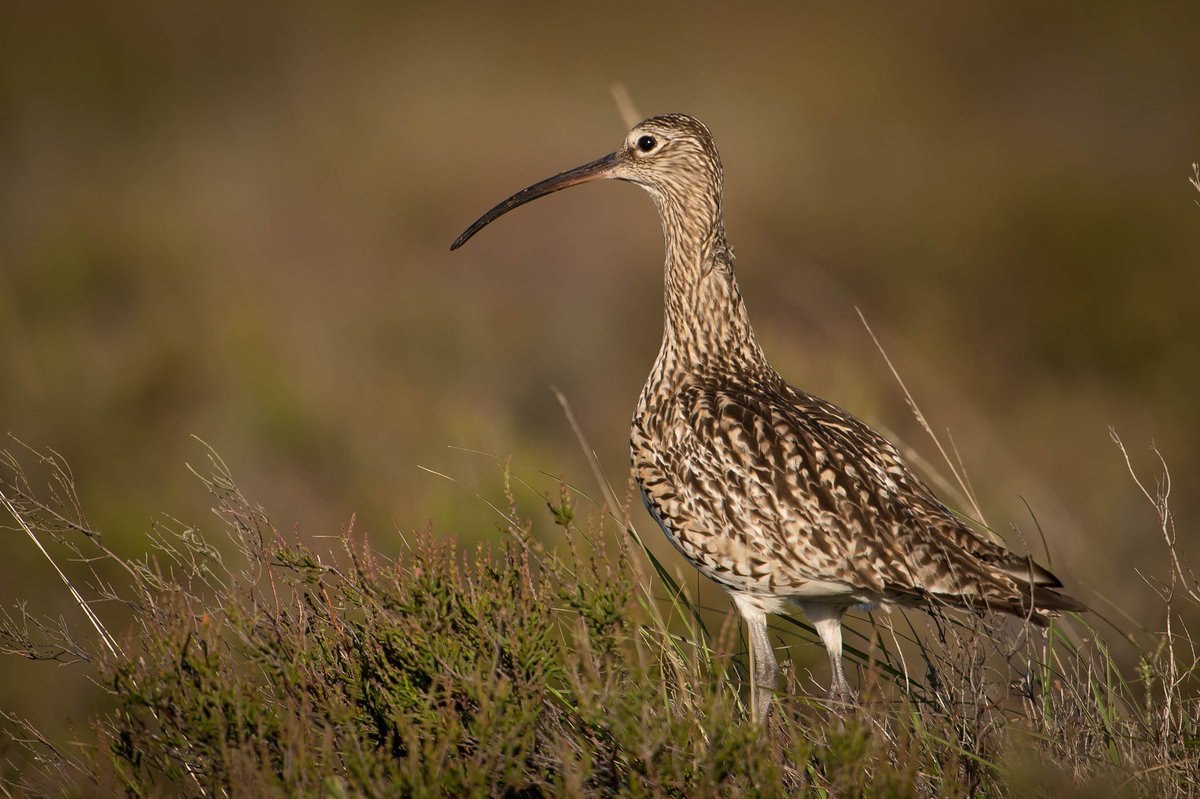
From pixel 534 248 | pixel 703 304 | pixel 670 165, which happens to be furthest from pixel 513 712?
pixel 534 248

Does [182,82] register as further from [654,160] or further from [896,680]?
[896,680]

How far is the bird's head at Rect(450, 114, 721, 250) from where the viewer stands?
5.71m

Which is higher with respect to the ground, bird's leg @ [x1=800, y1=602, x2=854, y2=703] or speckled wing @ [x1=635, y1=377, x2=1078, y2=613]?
speckled wing @ [x1=635, y1=377, x2=1078, y2=613]

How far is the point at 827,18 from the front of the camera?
73.7 feet

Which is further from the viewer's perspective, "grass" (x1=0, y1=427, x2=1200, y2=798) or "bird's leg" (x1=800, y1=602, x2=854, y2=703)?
"bird's leg" (x1=800, y1=602, x2=854, y2=703)

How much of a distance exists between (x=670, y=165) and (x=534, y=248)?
35.0 ft

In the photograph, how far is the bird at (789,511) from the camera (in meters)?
4.27

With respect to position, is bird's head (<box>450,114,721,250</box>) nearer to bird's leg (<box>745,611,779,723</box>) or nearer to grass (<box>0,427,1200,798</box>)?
→ bird's leg (<box>745,611,779,723</box>)

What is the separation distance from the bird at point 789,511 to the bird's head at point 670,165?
662 millimetres

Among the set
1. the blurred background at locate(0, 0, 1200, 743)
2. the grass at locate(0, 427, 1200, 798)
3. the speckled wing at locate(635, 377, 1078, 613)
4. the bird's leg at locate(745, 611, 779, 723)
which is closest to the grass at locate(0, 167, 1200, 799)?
the grass at locate(0, 427, 1200, 798)

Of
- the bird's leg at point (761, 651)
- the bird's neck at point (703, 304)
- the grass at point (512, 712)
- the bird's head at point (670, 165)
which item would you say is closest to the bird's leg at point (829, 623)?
the bird's leg at point (761, 651)

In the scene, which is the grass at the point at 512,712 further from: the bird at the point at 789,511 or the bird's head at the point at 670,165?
the bird's head at the point at 670,165

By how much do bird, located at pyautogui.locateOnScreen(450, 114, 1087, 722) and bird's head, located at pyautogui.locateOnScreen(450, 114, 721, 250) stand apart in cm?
66

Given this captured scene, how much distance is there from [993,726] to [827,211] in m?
A: 13.7
